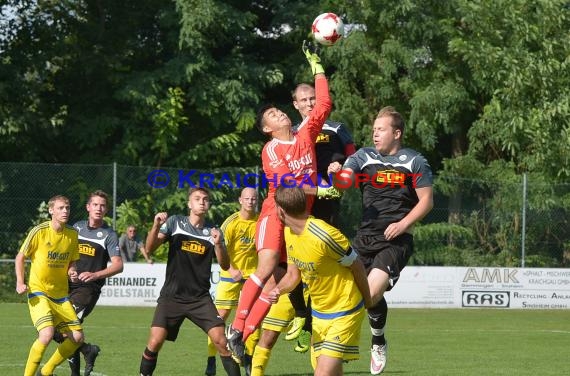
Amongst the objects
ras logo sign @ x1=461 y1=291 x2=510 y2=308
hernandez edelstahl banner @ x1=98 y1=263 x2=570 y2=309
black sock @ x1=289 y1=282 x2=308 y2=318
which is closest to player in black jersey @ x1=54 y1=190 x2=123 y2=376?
black sock @ x1=289 y1=282 x2=308 y2=318

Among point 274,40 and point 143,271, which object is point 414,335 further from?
point 274,40

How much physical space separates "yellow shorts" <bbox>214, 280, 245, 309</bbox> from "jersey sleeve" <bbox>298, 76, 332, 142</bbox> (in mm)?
4961

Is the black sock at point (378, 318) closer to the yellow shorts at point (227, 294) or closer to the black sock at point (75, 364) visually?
the black sock at point (75, 364)

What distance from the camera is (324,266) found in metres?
8.26

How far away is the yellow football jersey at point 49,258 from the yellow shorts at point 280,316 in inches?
106

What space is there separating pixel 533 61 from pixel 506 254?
212 inches

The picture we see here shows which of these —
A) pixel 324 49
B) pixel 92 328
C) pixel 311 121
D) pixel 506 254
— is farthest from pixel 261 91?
pixel 311 121

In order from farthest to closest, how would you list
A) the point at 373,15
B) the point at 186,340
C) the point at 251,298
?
the point at 373,15 < the point at 186,340 < the point at 251,298

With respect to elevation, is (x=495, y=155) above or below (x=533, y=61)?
below

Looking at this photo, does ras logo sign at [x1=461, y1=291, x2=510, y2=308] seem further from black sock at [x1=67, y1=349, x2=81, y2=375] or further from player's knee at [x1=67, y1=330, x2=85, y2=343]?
player's knee at [x1=67, y1=330, x2=85, y2=343]

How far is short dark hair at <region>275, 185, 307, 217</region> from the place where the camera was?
7.99 m

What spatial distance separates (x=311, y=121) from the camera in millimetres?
9789

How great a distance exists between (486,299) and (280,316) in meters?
15.4

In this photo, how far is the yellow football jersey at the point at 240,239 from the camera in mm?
14734
